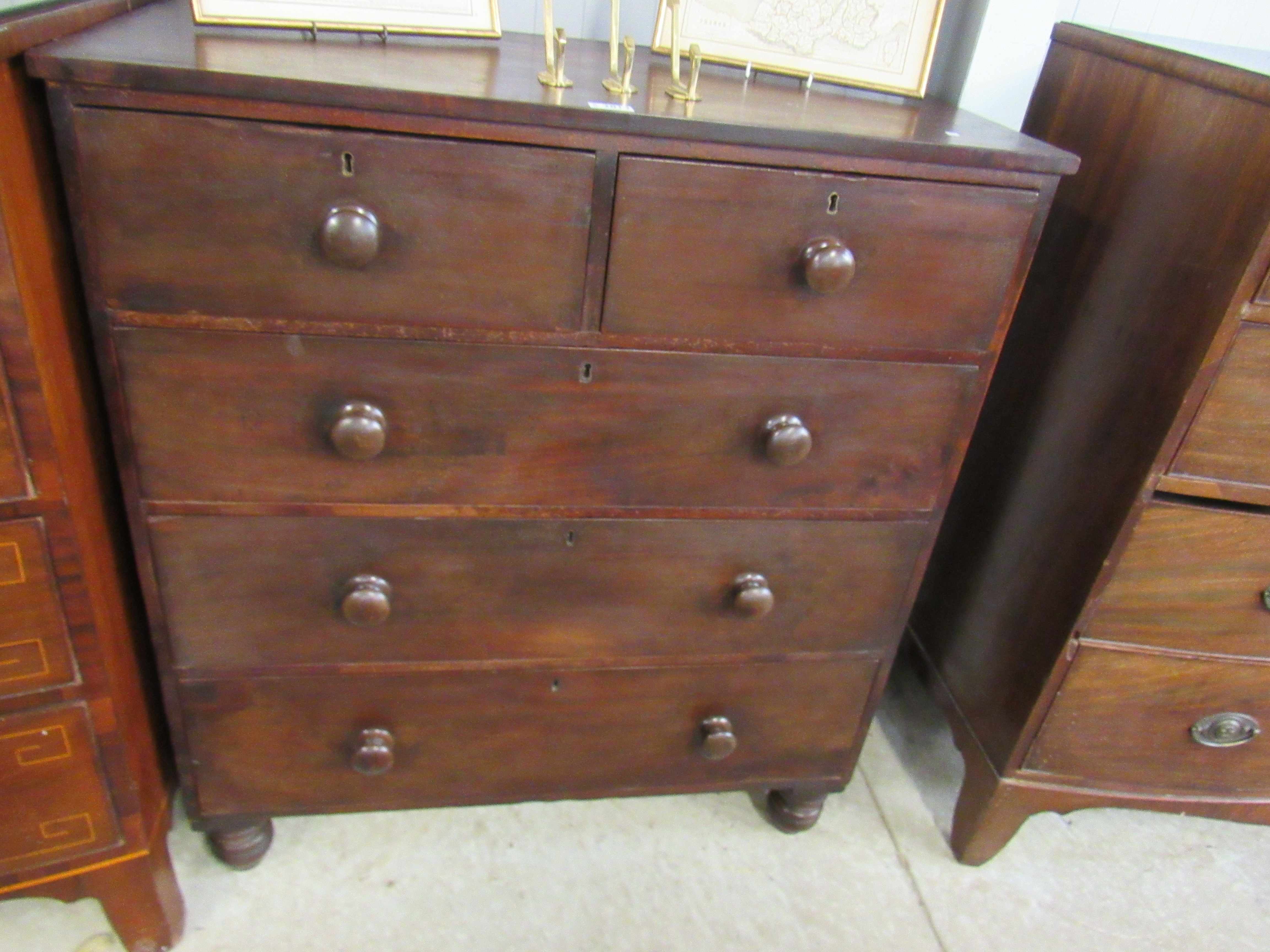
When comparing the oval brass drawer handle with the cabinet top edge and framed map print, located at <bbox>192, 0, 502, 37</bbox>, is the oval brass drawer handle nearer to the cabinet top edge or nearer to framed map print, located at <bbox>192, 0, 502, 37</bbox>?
the cabinet top edge

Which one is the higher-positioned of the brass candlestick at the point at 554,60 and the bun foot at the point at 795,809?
the brass candlestick at the point at 554,60

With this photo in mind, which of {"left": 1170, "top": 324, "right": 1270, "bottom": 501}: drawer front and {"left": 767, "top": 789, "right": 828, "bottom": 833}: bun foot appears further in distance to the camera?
{"left": 767, "top": 789, "right": 828, "bottom": 833}: bun foot

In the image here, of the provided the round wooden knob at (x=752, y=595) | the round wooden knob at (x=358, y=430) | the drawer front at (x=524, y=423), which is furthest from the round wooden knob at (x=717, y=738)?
the round wooden knob at (x=358, y=430)

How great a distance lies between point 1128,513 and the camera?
95cm

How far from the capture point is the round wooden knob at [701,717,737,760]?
107 cm

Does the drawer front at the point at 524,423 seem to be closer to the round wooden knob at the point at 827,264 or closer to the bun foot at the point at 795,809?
the round wooden knob at the point at 827,264

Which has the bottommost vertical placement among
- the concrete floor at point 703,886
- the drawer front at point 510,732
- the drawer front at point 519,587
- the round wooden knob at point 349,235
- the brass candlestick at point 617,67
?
the concrete floor at point 703,886

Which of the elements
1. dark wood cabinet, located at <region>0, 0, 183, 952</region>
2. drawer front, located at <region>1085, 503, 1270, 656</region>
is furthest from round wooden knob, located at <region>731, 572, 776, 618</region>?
dark wood cabinet, located at <region>0, 0, 183, 952</region>

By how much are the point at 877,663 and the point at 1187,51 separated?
0.72 m

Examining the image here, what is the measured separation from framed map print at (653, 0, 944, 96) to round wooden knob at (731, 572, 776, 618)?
55cm

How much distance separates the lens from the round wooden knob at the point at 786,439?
0.86 meters

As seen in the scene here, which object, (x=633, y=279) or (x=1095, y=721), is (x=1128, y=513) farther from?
(x=633, y=279)

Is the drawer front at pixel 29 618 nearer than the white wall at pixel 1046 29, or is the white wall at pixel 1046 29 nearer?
the drawer front at pixel 29 618

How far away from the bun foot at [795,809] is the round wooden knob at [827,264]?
71 centimetres
